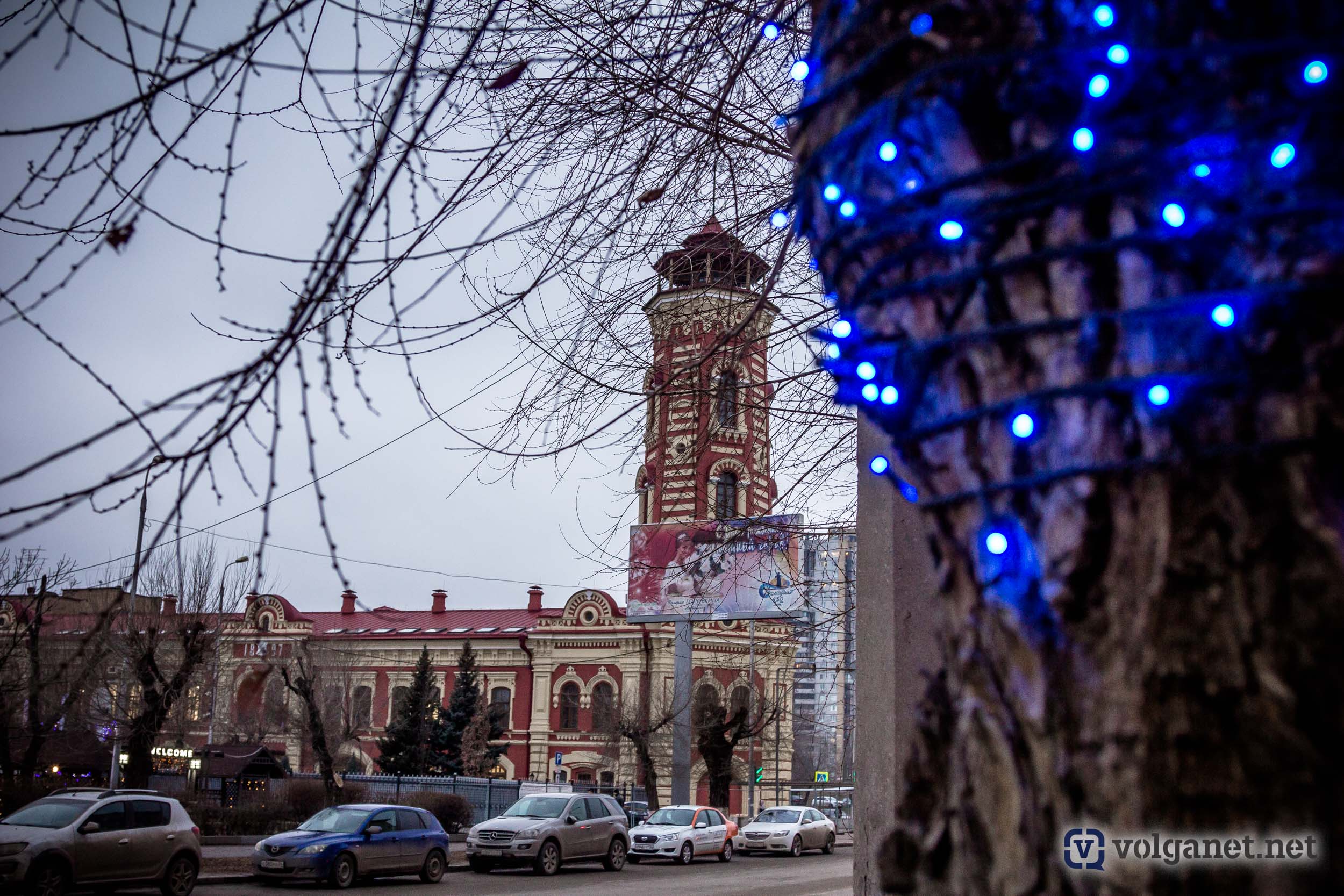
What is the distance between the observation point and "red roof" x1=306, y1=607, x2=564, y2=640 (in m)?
49.5

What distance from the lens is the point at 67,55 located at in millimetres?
2908

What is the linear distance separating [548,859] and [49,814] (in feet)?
27.8

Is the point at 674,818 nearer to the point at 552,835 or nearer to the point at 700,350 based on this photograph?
the point at 552,835

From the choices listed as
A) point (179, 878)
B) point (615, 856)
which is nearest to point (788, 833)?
point (615, 856)

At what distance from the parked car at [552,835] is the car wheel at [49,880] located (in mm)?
7558

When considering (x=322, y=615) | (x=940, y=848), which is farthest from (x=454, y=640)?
(x=940, y=848)

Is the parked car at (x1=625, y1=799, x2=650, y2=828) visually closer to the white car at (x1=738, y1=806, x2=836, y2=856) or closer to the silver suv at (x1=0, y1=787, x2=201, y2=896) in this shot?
the white car at (x1=738, y1=806, x2=836, y2=856)

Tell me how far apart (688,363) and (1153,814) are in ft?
15.1

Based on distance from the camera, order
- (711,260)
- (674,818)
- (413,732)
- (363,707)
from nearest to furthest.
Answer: (711,260) < (674,818) < (413,732) < (363,707)

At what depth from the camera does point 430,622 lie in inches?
2082

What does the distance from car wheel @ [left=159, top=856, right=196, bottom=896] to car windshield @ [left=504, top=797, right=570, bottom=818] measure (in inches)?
265

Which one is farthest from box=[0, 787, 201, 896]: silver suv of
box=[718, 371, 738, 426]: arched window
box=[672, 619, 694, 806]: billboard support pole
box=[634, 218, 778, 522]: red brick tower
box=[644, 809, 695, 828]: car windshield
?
box=[672, 619, 694, 806]: billboard support pole

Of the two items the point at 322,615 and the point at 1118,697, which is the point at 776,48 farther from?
the point at 322,615

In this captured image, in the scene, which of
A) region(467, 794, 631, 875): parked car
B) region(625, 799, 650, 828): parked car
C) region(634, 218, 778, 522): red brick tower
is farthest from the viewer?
region(625, 799, 650, 828): parked car
